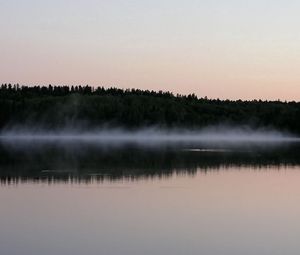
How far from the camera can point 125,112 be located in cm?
9775

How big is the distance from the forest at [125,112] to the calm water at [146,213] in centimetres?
7401

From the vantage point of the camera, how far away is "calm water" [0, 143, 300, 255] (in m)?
8.62

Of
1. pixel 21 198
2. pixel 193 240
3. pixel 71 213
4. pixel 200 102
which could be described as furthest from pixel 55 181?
pixel 200 102

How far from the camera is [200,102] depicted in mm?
115375

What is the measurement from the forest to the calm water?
7401 centimetres

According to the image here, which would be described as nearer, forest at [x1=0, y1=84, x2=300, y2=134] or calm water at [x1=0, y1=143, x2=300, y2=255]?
calm water at [x1=0, y1=143, x2=300, y2=255]

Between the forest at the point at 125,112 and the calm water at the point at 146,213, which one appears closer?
the calm water at the point at 146,213

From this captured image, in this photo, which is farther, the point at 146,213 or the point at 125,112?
the point at 125,112

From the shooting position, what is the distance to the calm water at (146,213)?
28.3 feet

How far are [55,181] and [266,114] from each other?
88.3 metres

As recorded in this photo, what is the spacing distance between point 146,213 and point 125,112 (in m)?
86.6

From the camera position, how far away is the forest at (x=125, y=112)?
95062 mm

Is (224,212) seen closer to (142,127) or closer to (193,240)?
(193,240)

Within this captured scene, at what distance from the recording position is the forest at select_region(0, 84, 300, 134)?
95062mm
